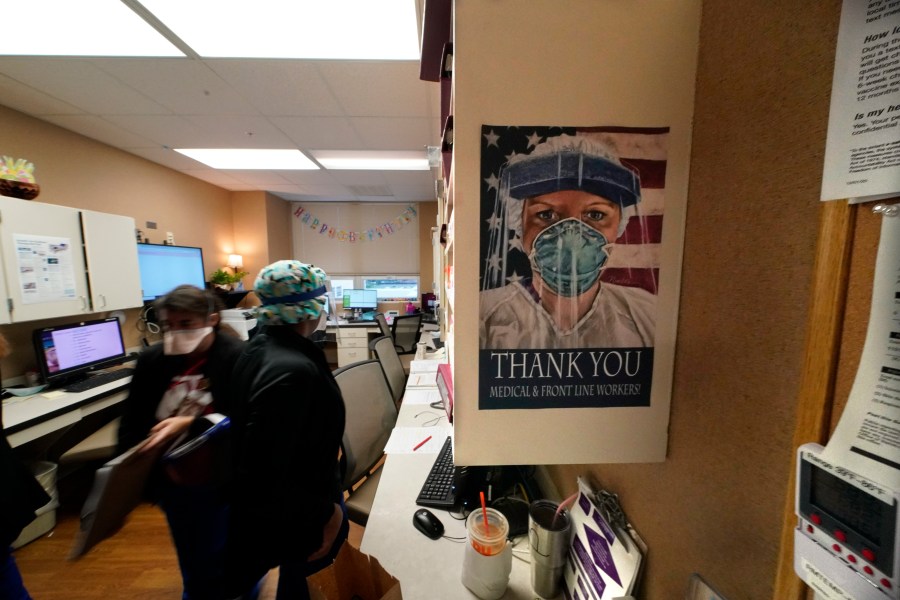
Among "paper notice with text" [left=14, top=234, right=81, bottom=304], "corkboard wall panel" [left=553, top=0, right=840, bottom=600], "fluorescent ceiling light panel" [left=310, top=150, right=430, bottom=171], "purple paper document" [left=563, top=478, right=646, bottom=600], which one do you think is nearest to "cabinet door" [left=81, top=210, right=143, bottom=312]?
"paper notice with text" [left=14, top=234, right=81, bottom=304]

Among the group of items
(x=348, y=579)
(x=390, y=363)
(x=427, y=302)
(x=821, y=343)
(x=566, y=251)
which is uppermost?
(x=566, y=251)

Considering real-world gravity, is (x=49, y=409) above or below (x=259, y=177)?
below

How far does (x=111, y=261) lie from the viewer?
8.51 feet

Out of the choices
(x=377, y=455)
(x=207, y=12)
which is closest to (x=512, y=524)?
(x=377, y=455)

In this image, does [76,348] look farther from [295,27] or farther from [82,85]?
[295,27]

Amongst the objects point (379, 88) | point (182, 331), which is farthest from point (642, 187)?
point (379, 88)

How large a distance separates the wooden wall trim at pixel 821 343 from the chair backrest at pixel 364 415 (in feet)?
4.54

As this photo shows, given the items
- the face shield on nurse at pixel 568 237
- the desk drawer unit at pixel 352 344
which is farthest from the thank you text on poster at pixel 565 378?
the desk drawer unit at pixel 352 344

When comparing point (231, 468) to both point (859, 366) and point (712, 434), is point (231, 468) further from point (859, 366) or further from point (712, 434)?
point (859, 366)

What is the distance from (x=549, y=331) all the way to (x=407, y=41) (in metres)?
1.79

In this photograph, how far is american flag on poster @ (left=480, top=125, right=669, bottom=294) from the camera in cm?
48

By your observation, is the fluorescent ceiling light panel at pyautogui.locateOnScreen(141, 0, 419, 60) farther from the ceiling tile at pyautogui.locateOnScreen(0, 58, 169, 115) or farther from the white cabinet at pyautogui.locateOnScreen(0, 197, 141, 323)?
the white cabinet at pyautogui.locateOnScreen(0, 197, 141, 323)

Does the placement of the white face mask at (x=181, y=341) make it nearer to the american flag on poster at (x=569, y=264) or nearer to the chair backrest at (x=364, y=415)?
the chair backrest at (x=364, y=415)

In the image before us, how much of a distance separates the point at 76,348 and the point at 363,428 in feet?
7.99
